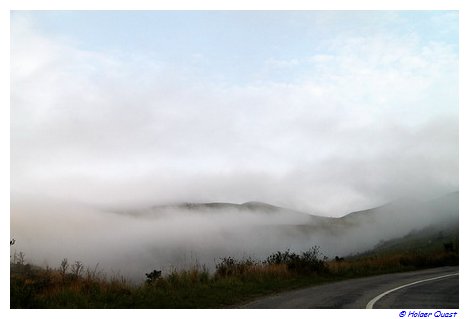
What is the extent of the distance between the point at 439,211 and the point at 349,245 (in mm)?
17800

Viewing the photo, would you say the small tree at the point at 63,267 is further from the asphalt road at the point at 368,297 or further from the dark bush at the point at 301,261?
the dark bush at the point at 301,261

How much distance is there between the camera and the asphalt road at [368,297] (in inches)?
431

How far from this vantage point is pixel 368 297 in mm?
12266

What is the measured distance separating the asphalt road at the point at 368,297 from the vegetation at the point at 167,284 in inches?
44.0

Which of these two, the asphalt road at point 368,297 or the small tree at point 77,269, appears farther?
the small tree at point 77,269

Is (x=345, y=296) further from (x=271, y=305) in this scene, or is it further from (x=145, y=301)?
(x=145, y=301)

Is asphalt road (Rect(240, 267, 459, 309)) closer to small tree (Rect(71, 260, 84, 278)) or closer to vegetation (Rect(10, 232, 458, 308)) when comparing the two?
vegetation (Rect(10, 232, 458, 308))

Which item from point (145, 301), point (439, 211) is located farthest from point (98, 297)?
point (439, 211)

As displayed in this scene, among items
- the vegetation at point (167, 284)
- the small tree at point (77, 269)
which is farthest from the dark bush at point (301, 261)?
the small tree at point (77, 269)

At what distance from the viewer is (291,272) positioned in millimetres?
18156

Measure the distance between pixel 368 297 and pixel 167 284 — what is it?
6.64 m

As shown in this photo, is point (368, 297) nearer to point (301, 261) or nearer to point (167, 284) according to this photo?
point (167, 284)

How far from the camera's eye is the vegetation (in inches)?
440

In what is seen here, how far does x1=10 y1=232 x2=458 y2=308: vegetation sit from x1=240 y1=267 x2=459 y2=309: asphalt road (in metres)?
1.12
